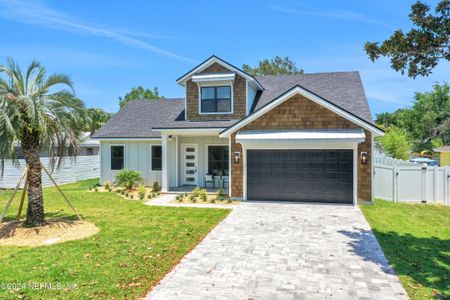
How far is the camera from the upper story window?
18.9m

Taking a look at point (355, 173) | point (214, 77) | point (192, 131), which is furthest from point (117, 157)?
point (355, 173)

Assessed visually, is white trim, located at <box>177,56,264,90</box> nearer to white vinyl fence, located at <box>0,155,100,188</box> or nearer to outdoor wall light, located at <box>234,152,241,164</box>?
outdoor wall light, located at <box>234,152,241,164</box>

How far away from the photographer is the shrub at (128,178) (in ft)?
64.0

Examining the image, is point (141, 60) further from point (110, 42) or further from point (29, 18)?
point (29, 18)

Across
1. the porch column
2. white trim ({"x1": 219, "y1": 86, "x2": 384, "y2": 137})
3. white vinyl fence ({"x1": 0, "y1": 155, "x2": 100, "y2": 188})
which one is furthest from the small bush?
white vinyl fence ({"x1": 0, "y1": 155, "x2": 100, "y2": 188})

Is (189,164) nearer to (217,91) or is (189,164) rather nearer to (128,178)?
(128,178)

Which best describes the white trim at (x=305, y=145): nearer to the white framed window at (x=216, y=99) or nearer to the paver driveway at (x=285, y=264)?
the paver driveway at (x=285, y=264)

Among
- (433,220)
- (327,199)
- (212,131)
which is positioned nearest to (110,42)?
(212,131)

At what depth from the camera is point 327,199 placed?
14.7 m

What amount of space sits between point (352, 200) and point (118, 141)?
15441mm

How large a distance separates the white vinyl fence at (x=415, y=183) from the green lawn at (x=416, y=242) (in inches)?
29.6

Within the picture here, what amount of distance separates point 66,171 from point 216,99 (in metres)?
13.7

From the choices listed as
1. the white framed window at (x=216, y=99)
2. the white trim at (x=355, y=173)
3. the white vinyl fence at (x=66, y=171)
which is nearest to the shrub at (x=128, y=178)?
the white vinyl fence at (x=66, y=171)

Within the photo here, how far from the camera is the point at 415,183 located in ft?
50.0
